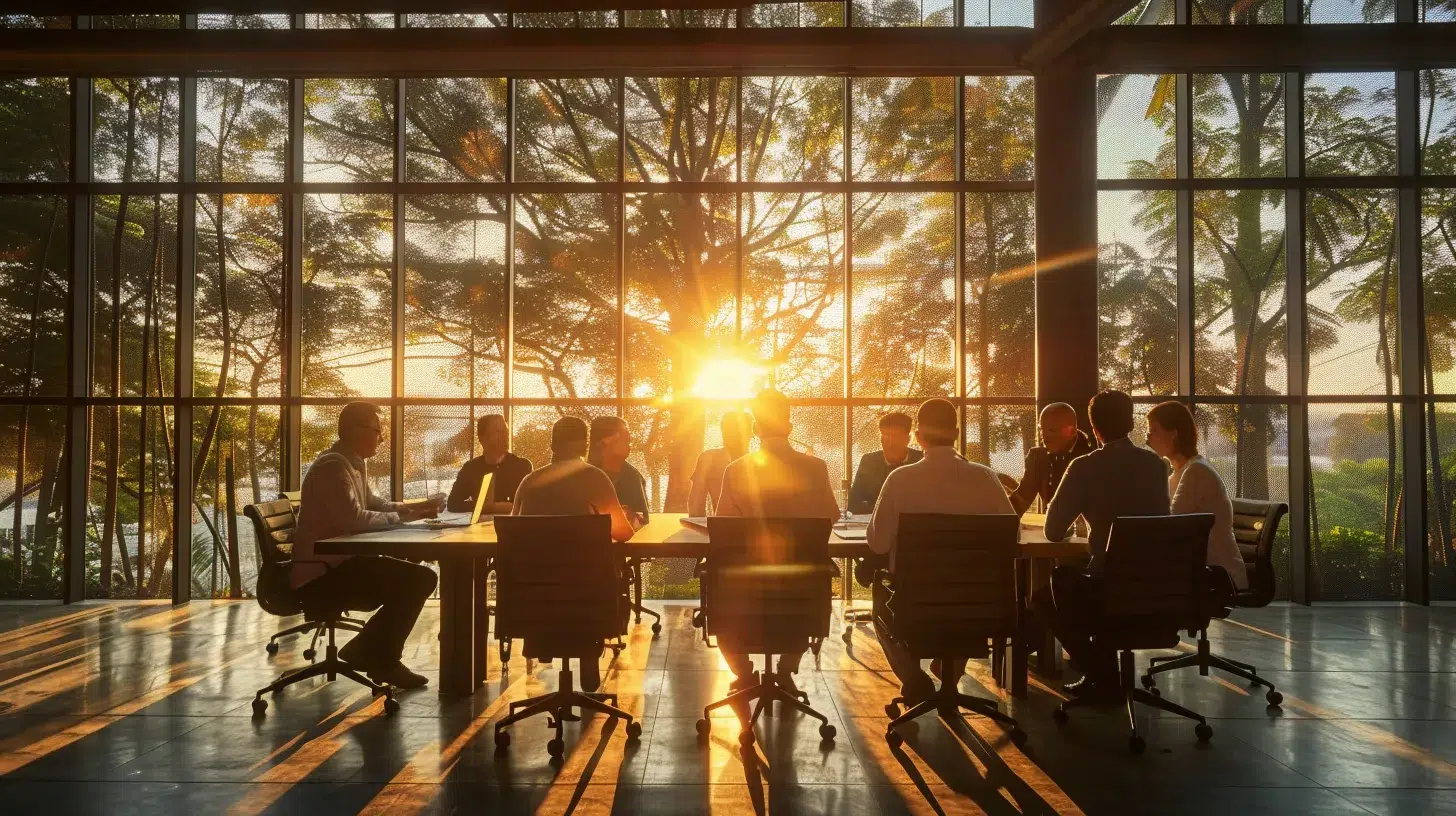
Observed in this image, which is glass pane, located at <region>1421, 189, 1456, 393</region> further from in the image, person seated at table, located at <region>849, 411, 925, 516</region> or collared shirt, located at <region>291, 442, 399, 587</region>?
collared shirt, located at <region>291, 442, 399, 587</region>

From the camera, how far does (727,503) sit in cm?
432

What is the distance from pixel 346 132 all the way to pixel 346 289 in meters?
1.43

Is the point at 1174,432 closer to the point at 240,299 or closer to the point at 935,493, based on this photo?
the point at 935,493

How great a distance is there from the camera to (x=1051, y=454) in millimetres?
5789

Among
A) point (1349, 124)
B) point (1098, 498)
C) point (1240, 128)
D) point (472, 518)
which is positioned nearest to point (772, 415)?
point (1098, 498)

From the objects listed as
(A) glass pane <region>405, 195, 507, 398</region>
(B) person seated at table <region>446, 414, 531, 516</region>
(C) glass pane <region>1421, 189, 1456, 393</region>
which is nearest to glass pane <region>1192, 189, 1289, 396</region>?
(C) glass pane <region>1421, 189, 1456, 393</region>

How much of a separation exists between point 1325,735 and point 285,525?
5.74 metres

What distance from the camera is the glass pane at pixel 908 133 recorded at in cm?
814

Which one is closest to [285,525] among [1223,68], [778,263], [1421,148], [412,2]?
[412,2]

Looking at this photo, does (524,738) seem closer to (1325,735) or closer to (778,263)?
(1325,735)

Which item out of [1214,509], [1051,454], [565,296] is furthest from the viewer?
[565,296]

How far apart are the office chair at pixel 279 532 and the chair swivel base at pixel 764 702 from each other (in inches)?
94.4

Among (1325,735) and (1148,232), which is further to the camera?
(1148,232)

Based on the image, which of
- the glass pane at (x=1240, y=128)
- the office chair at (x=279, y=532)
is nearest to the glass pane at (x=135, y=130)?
the office chair at (x=279, y=532)
